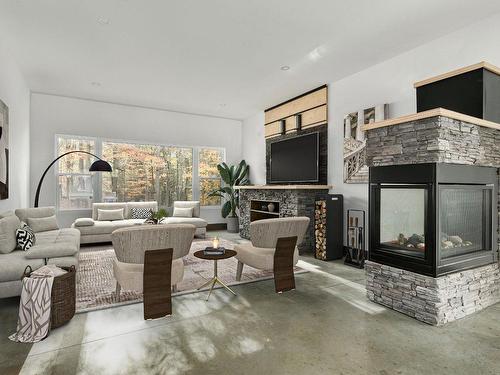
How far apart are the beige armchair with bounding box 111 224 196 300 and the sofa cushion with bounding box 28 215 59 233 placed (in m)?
2.73

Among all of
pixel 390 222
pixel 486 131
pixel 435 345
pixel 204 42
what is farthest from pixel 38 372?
pixel 486 131

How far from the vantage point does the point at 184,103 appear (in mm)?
7191

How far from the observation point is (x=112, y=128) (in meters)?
7.27

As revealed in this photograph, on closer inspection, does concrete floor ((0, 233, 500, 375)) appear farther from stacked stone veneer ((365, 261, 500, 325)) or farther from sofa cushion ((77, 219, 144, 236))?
sofa cushion ((77, 219, 144, 236))

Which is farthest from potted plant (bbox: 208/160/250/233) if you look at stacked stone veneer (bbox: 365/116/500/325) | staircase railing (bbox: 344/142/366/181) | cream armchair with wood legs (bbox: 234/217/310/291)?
stacked stone veneer (bbox: 365/116/500/325)

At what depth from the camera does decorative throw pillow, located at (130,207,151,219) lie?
22.4 ft

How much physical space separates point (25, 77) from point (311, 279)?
6039 mm

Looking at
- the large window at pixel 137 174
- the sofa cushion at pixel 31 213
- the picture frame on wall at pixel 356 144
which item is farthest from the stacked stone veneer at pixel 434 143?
the large window at pixel 137 174

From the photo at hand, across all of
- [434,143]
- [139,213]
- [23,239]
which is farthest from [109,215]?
[434,143]

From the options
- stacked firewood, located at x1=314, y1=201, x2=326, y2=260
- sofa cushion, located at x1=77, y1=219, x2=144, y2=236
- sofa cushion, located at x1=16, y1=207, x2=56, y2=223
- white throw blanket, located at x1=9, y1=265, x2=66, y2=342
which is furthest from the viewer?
sofa cushion, located at x1=77, y1=219, x2=144, y2=236

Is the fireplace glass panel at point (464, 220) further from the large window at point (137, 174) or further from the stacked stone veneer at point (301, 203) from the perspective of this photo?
the large window at point (137, 174)

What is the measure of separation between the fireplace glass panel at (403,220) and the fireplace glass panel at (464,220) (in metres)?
0.17

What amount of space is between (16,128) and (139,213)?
2.78 m

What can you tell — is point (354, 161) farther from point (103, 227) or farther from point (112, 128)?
point (112, 128)
